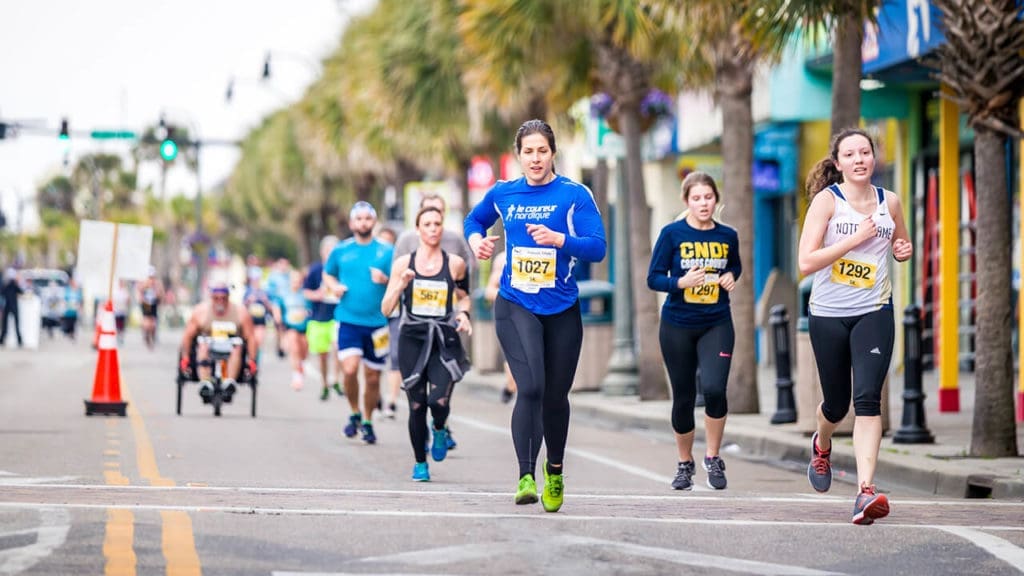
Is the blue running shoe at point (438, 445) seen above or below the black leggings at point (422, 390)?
below

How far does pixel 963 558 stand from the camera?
784 centimetres

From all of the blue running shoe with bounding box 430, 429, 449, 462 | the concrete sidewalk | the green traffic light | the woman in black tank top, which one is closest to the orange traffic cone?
the concrete sidewalk

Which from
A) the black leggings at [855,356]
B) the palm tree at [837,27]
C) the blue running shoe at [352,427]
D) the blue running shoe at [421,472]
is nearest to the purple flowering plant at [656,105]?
the palm tree at [837,27]

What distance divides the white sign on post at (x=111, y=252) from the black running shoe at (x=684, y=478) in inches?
362

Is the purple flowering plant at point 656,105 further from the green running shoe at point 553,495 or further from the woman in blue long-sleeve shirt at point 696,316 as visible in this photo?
the green running shoe at point 553,495

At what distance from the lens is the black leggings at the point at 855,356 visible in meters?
9.34

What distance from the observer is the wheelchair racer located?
1803 centimetres

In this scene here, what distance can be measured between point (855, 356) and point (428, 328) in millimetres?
3501

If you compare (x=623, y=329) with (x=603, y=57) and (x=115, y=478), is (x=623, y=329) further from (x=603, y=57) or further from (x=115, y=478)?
(x=115, y=478)

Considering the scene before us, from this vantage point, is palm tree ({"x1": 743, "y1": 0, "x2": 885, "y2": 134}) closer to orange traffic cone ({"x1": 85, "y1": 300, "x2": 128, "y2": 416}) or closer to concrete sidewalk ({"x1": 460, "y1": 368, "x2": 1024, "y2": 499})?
concrete sidewalk ({"x1": 460, "y1": 368, "x2": 1024, "y2": 499})

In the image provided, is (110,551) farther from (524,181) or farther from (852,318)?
(852,318)

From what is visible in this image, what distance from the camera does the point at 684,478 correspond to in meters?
11.1

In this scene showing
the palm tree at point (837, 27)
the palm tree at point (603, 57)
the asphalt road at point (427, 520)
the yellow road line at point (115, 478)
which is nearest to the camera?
the asphalt road at point (427, 520)

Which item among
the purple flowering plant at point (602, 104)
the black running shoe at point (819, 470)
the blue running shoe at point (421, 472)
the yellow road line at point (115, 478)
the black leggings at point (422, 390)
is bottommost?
the yellow road line at point (115, 478)
